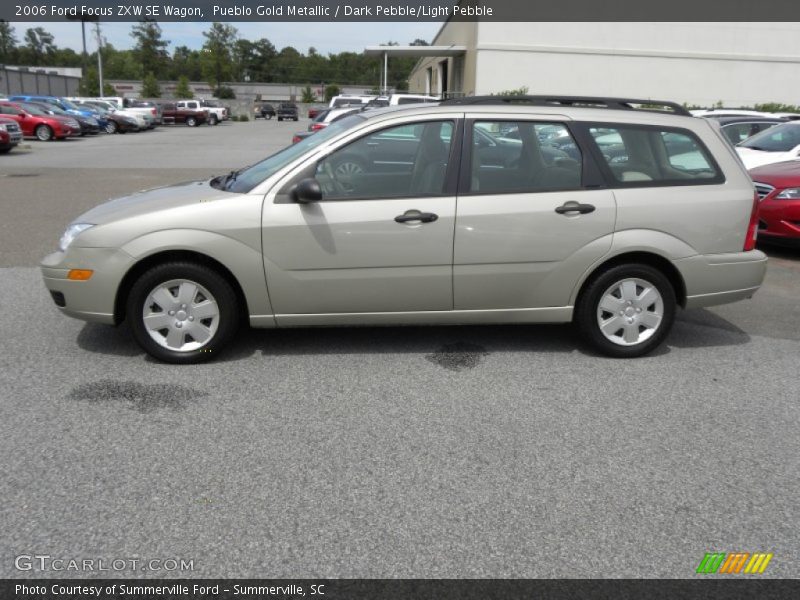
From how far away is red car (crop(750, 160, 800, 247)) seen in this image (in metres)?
8.29

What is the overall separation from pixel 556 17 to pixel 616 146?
115 feet

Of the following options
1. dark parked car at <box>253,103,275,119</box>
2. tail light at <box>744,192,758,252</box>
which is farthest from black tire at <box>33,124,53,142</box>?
dark parked car at <box>253,103,275,119</box>

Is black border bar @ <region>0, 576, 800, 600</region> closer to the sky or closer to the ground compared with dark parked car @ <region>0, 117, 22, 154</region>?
closer to the ground

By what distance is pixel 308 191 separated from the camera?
4.59 meters

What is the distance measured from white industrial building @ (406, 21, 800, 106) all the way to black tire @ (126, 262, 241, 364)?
1382 inches

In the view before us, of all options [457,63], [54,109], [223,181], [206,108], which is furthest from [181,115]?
[223,181]

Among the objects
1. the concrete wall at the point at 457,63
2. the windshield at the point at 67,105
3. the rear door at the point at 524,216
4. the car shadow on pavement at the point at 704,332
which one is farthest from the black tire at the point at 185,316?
the windshield at the point at 67,105

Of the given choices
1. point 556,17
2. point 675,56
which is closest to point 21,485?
point 556,17

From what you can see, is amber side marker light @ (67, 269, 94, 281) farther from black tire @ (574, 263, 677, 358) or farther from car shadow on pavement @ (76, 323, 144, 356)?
black tire @ (574, 263, 677, 358)

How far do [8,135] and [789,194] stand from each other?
22.1m

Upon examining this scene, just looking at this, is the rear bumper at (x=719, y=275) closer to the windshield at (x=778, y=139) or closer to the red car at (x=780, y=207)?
the red car at (x=780, y=207)

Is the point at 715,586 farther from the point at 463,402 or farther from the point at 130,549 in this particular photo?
the point at 130,549

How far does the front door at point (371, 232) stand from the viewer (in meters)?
4.73

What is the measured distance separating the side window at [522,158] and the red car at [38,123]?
95.9 ft
